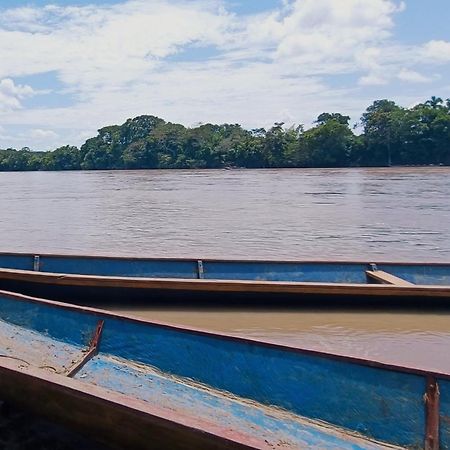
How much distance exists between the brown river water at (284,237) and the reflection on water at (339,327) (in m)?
0.01

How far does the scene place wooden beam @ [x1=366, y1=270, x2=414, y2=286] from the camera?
612cm

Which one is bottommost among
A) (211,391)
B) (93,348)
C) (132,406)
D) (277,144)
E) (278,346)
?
(211,391)

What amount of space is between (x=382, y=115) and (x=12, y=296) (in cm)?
5568

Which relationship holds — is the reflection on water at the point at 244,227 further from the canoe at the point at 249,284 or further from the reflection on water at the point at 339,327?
the reflection on water at the point at 339,327

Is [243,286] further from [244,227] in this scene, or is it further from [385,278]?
[244,227]

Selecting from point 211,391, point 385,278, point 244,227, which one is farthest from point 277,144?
point 211,391

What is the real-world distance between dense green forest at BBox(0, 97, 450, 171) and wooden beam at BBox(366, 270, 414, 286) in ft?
168

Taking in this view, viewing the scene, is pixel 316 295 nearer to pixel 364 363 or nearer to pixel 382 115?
pixel 364 363

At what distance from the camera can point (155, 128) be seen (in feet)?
269

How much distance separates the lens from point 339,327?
5.85 meters

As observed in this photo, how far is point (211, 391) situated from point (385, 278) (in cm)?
337

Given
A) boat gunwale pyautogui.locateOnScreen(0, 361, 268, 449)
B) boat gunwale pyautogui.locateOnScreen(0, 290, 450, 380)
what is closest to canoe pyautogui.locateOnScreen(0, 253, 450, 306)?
boat gunwale pyautogui.locateOnScreen(0, 290, 450, 380)

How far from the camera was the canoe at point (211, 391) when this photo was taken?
9.14 ft

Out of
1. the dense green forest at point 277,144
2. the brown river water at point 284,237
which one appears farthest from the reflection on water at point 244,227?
the dense green forest at point 277,144
